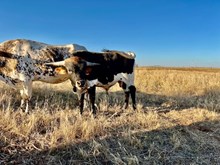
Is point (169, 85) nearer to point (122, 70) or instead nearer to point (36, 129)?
point (122, 70)

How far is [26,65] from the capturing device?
9.00m

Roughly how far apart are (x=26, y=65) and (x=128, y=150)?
4.51 meters

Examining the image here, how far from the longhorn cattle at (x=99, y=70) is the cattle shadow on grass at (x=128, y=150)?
7.95 feet

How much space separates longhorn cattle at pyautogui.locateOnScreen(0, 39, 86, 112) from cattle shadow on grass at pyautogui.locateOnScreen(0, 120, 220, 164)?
3.05 meters

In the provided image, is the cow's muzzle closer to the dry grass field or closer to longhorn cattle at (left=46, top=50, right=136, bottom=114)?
longhorn cattle at (left=46, top=50, right=136, bottom=114)

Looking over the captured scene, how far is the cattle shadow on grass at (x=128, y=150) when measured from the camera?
17.0ft

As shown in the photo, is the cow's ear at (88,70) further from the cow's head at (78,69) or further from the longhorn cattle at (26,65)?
the longhorn cattle at (26,65)

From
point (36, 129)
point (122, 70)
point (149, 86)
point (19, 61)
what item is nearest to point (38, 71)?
point (19, 61)

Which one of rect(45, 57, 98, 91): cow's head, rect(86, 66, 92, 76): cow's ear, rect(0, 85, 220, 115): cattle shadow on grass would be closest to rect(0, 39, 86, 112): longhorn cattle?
rect(45, 57, 98, 91): cow's head

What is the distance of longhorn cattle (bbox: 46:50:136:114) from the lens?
8.34 m

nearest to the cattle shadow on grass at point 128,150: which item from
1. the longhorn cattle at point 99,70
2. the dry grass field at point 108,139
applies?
the dry grass field at point 108,139

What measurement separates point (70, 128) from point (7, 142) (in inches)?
43.3

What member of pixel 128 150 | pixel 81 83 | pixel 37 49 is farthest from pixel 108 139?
pixel 37 49

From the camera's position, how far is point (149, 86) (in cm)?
1702
